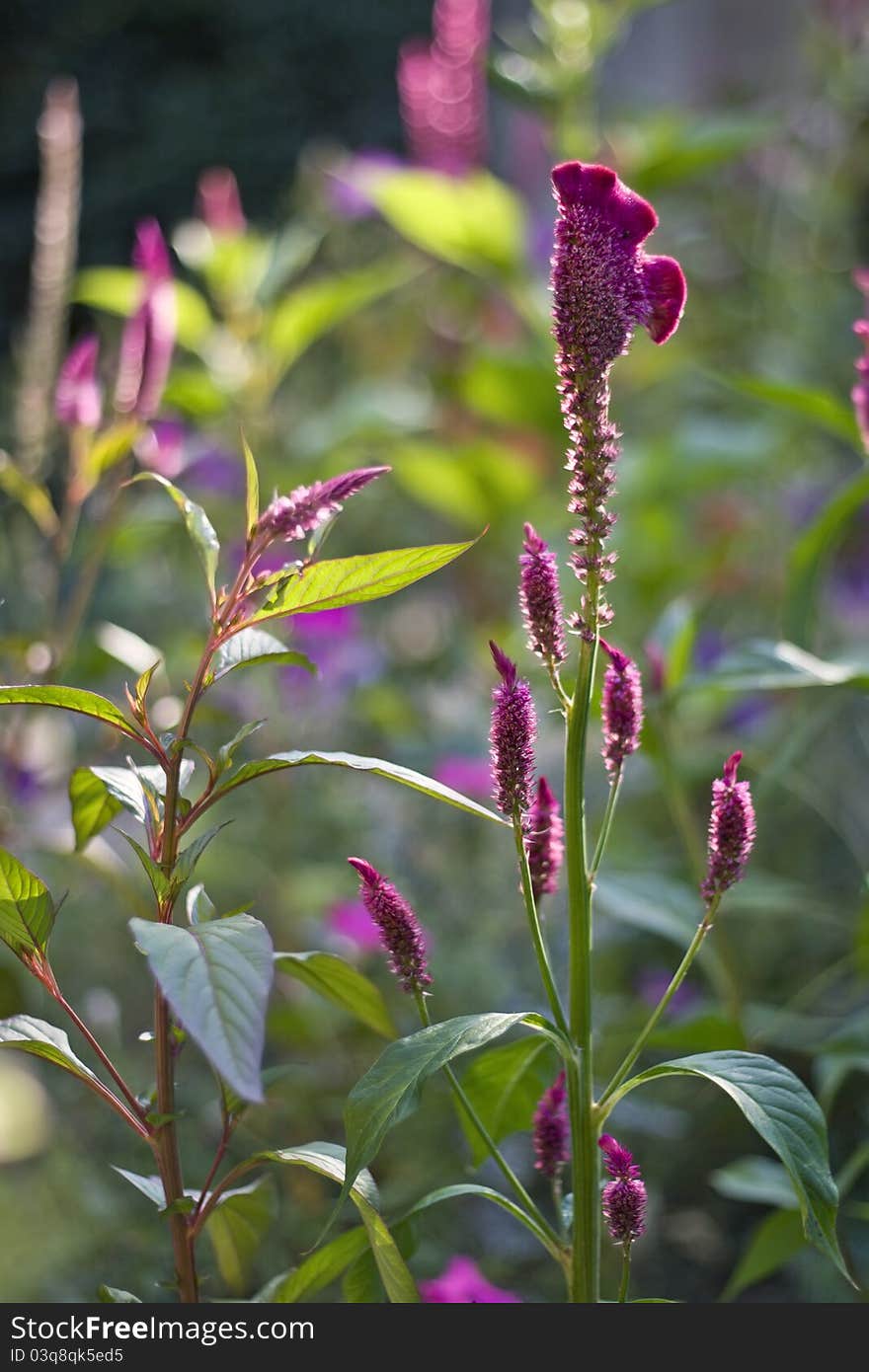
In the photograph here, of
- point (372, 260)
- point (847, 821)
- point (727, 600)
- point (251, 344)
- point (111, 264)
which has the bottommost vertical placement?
point (847, 821)

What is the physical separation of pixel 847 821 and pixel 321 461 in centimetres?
70

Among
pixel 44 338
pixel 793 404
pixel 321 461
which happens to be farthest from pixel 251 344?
pixel 793 404

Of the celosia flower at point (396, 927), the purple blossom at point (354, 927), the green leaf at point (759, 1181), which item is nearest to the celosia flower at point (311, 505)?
the celosia flower at point (396, 927)

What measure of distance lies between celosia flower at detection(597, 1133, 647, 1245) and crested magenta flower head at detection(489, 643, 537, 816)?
0.44 feet

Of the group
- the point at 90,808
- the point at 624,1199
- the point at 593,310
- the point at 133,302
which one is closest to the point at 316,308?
the point at 133,302

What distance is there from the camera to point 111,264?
13.7 feet

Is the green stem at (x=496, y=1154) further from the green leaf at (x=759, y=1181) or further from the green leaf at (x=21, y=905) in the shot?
the green leaf at (x=759, y=1181)

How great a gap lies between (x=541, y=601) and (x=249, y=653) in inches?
5.1

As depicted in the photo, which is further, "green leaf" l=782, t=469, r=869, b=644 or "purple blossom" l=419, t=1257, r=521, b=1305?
"green leaf" l=782, t=469, r=869, b=644

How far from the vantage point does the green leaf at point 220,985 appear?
1.28 feet

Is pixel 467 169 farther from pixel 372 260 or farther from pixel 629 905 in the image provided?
pixel 629 905

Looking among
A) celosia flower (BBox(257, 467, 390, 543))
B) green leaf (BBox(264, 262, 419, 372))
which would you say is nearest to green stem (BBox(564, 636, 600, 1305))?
celosia flower (BBox(257, 467, 390, 543))

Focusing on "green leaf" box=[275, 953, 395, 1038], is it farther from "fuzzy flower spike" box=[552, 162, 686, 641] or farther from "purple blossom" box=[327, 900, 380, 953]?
"purple blossom" box=[327, 900, 380, 953]

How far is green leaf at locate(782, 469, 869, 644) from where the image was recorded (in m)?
0.82
